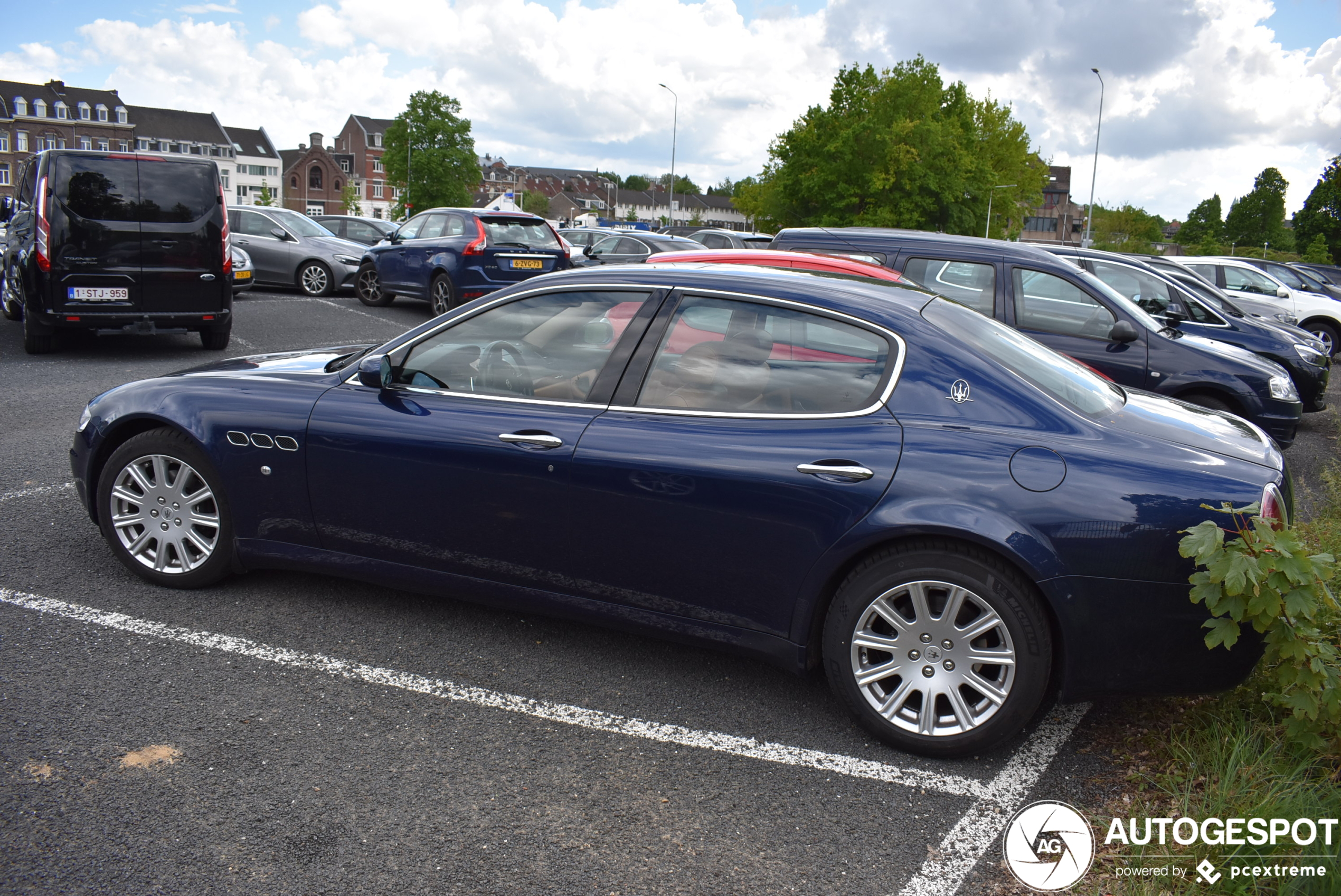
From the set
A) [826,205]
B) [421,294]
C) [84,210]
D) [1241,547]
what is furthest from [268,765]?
[826,205]

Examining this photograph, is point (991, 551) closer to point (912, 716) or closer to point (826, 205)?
point (912, 716)

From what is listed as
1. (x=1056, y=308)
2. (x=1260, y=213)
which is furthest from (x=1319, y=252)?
(x=1056, y=308)

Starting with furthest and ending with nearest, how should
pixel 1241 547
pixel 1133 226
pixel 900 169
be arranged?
pixel 1133 226 < pixel 900 169 < pixel 1241 547

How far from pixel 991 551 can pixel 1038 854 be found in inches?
34.3

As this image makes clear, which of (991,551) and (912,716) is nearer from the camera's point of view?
(991,551)

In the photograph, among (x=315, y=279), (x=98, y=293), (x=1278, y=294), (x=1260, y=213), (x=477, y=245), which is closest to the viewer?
(x=98, y=293)

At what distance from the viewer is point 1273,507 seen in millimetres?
2947

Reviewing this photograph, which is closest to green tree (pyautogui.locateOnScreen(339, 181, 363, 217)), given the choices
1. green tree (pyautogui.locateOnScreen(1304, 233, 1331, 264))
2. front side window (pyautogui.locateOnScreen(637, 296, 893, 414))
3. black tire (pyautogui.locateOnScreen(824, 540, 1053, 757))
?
green tree (pyautogui.locateOnScreen(1304, 233, 1331, 264))

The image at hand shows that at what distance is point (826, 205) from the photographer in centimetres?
4856

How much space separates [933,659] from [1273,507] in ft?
3.70

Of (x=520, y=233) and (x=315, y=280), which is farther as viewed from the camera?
(x=315, y=280)

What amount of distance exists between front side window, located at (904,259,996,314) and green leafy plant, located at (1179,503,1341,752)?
5.28m

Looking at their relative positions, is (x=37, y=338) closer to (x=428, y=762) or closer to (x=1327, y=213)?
(x=428, y=762)

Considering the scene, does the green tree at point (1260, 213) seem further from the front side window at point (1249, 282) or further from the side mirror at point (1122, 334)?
the side mirror at point (1122, 334)
